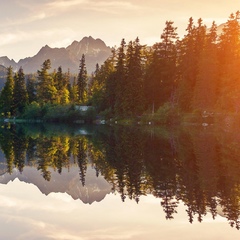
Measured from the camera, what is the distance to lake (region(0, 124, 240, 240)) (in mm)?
10734

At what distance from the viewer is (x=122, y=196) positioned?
1504cm

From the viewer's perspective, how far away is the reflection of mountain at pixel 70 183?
15.9 metres

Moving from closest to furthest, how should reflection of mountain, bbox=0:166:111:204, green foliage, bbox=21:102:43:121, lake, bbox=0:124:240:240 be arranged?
lake, bbox=0:124:240:240 → reflection of mountain, bbox=0:166:111:204 → green foliage, bbox=21:102:43:121

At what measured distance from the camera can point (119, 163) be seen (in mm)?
22766

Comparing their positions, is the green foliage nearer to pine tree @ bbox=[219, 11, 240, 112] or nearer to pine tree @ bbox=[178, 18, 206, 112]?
pine tree @ bbox=[178, 18, 206, 112]

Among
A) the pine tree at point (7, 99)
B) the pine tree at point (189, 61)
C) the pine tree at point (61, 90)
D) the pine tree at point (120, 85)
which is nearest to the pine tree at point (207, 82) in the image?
the pine tree at point (189, 61)

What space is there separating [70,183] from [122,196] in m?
4.19

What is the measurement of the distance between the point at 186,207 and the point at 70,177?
8.46 meters

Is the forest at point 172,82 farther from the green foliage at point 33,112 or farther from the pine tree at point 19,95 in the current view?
the pine tree at point 19,95

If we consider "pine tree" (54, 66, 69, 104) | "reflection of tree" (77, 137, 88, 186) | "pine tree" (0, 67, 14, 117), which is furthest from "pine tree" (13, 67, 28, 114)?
"reflection of tree" (77, 137, 88, 186)

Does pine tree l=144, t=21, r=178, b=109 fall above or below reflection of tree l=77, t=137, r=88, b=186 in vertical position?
above

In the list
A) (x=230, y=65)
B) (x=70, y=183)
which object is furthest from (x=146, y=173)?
(x=230, y=65)

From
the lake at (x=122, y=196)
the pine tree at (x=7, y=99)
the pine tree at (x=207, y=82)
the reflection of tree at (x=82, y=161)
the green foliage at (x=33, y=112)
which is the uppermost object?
the pine tree at (x=7, y=99)

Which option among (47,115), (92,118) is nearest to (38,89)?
(47,115)
